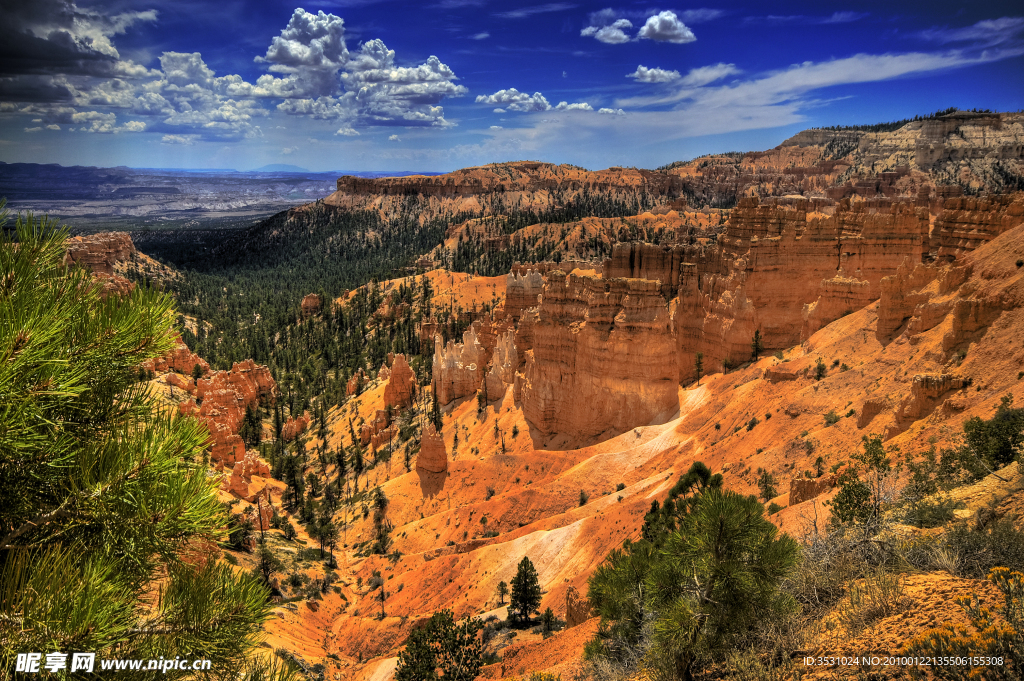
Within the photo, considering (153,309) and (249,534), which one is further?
(249,534)

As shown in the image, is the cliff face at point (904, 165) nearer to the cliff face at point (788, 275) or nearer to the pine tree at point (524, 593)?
the cliff face at point (788, 275)

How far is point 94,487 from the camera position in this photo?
4543mm

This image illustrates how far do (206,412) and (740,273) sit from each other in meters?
40.7

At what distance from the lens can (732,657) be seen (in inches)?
354

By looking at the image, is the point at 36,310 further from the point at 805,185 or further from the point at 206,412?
the point at 805,185

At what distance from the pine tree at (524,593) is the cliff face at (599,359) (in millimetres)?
14674

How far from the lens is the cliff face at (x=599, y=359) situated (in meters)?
35.6

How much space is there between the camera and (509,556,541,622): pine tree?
23.3m

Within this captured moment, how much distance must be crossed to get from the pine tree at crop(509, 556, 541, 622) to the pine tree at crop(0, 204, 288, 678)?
19175 millimetres

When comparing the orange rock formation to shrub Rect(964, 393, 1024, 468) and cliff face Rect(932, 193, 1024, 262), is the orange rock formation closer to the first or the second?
cliff face Rect(932, 193, 1024, 262)

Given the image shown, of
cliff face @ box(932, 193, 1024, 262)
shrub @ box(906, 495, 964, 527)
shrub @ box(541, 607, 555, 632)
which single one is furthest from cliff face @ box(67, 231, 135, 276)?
shrub @ box(906, 495, 964, 527)

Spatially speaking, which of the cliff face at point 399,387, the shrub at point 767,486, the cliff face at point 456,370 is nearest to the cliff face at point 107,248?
the cliff face at point 399,387

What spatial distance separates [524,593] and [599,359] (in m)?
17.6

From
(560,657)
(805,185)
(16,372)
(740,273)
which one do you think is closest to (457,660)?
(560,657)
